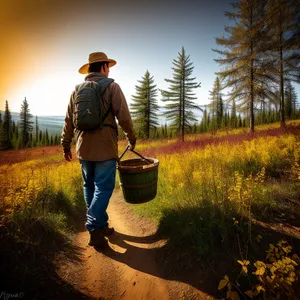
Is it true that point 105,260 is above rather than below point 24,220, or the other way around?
below

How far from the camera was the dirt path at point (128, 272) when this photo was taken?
1986 mm

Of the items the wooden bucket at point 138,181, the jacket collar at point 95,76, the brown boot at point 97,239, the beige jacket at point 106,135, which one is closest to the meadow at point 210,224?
the brown boot at point 97,239

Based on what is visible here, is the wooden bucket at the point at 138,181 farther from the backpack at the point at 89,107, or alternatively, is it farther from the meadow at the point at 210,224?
the backpack at the point at 89,107

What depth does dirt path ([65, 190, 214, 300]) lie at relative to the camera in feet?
6.52

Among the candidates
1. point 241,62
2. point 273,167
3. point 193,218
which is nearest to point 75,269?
point 193,218

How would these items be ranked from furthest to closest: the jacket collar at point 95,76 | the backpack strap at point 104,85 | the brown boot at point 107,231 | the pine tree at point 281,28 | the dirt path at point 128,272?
the pine tree at point 281,28 < the brown boot at point 107,231 < the jacket collar at point 95,76 < the backpack strap at point 104,85 < the dirt path at point 128,272

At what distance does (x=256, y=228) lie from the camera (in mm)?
2424

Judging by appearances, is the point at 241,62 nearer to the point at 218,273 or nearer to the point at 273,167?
the point at 273,167

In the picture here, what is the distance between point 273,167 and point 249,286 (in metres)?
4.23

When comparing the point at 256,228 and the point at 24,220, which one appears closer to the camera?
the point at 256,228

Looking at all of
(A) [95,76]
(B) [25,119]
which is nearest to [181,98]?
(A) [95,76]

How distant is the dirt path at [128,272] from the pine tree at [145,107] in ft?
74.8

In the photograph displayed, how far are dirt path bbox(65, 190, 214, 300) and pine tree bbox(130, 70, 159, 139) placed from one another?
74.8 ft

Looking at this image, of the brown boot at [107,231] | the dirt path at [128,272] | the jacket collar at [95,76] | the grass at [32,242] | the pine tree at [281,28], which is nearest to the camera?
the grass at [32,242]
